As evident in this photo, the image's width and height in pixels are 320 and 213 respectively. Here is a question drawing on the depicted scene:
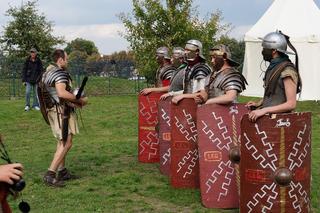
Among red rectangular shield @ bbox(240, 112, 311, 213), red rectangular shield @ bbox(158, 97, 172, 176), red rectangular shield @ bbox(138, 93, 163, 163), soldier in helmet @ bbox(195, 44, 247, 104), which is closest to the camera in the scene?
red rectangular shield @ bbox(240, 112, 311, 213)

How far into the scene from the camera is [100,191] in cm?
753

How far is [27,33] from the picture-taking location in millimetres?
28328

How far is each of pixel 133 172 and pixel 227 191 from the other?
8.34ft

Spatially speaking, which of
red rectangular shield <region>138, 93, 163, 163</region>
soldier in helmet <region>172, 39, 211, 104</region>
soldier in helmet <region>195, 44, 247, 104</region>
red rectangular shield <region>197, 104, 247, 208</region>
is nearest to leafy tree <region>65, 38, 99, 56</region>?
red rectangular shield <region>138, 93, 163, 163</region>

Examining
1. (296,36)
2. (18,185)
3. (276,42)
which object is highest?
(296,36)

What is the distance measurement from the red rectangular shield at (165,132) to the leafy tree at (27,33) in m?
20.7

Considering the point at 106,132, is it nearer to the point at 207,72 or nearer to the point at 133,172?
the point at 133,172

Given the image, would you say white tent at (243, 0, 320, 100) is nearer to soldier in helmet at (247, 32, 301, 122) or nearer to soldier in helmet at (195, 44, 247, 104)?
soldier in helmet at (195, 44, 247, 104)

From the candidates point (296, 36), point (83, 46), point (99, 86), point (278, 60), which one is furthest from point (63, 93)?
point (83, 46)

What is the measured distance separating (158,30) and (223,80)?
708 inches

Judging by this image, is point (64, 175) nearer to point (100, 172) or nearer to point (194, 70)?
point (100, 172)

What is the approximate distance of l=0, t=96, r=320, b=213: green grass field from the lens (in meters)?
6.79

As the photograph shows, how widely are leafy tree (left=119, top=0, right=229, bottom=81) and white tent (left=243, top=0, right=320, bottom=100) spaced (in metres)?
1.86

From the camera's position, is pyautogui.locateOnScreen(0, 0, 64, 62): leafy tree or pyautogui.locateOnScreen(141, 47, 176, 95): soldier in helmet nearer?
pyautogui.locateOnScreen(141, 47, 176, 95): soldier in helmet
